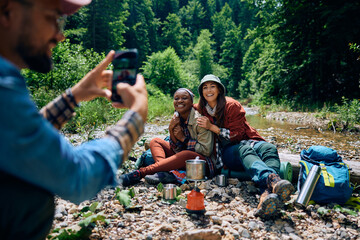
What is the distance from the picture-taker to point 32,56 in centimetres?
85

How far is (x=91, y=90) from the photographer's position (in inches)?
55.1

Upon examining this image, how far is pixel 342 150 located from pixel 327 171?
3572mm

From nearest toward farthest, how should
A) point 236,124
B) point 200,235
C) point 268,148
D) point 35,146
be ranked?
1. point 35,146
2. point 200,235
3. point 268,148
4. point 236,124

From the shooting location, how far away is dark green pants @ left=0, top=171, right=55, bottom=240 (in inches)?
32.4

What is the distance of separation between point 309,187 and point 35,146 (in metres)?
2.90

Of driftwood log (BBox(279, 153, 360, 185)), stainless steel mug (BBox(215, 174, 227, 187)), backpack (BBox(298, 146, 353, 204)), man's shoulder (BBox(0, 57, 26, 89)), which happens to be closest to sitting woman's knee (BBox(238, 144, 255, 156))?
stainless steel mug (BBox(215, 174, 227, 187))

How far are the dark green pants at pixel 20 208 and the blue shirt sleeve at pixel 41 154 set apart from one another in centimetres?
9

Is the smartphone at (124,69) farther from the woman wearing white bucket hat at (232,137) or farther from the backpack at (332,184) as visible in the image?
the backpack at (332,184)

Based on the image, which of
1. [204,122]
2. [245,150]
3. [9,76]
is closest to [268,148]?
[245,150]

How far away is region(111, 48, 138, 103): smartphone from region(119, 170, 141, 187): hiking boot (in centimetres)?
235

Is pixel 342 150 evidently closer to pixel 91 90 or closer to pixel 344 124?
pixel 344 124

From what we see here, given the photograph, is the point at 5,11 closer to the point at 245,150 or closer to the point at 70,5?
the point at 70,5

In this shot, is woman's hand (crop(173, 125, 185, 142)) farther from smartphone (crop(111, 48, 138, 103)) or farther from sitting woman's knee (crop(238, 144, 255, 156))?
smartphone (crop(111, 48, 138, 103))

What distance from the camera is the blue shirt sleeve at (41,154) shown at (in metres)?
0.69
